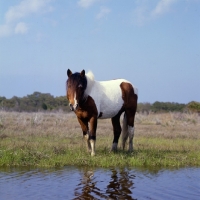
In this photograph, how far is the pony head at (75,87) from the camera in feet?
27.2

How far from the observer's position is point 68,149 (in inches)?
378

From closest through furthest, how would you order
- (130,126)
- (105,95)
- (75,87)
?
1. (75,87)
2. (105,95)
3. (130,126)

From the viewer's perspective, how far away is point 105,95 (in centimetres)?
934

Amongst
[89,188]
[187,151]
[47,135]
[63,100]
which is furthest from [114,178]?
[63,100]

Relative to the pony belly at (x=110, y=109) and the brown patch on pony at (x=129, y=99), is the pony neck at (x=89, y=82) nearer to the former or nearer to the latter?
the pony belly at (x=110, y=109)

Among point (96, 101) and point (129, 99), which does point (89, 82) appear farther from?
point (129, 99)

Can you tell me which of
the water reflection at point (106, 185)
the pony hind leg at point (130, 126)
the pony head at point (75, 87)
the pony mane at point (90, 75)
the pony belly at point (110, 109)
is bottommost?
the water reflection at point (106, 185)

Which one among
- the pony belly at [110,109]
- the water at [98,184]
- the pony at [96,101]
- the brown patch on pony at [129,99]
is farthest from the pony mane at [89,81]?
the water at [98,184]

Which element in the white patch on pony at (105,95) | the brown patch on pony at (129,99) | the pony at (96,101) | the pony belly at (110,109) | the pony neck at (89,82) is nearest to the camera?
the pony at (96,101)

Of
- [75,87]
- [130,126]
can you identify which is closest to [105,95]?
[75,87]

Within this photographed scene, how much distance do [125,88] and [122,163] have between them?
2351 millimetres

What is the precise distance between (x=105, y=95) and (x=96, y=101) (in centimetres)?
39

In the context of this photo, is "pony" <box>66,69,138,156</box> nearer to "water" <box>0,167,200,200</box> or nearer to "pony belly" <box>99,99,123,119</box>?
"pony belly" <box>99,99,123,119</box>

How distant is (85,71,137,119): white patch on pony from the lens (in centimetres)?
905
